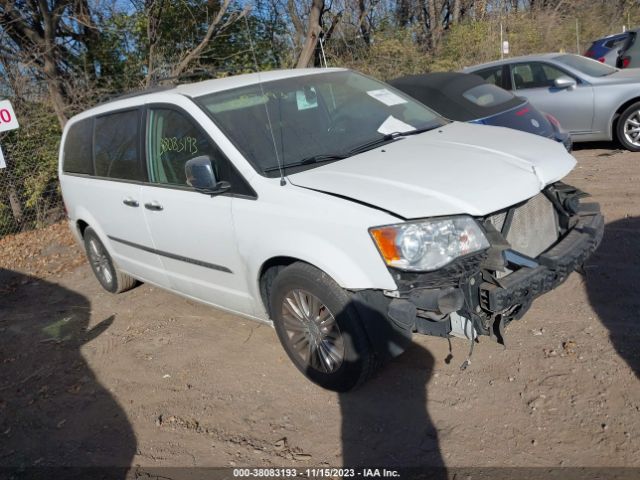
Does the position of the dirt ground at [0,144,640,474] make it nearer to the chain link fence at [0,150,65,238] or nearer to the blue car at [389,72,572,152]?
the blue car at [389,72,572,152]

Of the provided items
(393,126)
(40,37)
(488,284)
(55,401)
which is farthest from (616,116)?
(40,37)

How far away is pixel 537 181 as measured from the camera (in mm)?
3344

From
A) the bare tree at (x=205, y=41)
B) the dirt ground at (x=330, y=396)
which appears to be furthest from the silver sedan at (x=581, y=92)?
the bare tree at (x=205, y=41)

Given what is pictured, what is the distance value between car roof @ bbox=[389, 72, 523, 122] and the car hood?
296cm

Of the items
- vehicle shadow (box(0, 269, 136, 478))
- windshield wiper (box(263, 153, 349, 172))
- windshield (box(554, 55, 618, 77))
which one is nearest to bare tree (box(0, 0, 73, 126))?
vehicle shadow (box(0, 269, 136, 478))

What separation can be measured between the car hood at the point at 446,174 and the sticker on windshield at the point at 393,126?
0.22 meters

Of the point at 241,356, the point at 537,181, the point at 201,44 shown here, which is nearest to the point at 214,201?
the point at 241,356

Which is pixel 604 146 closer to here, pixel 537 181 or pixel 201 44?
pixel 537 181

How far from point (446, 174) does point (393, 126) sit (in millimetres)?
1039

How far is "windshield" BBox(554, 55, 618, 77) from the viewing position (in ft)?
28.7

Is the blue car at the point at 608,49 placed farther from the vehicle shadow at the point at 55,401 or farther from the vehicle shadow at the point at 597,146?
the vehicle shadow at the point at 55,401

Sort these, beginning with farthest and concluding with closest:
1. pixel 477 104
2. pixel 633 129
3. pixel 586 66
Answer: pixel 586 66 → pixel 633 129 → pixel 477 104

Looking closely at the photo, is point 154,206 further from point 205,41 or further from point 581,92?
point 205,41

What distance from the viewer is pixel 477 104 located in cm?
701
